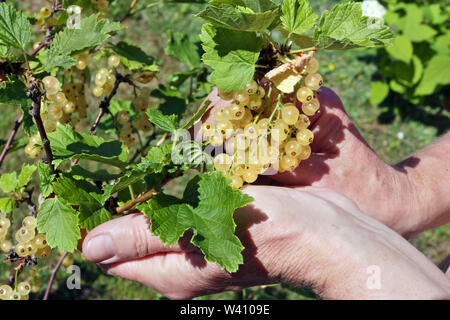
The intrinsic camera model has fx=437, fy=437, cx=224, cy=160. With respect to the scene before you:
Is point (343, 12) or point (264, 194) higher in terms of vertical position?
point (343, 12)

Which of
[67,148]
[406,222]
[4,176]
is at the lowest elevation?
[406,222]

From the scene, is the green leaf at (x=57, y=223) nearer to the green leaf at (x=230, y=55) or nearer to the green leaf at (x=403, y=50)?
the green leaf at (x=230, y=55)

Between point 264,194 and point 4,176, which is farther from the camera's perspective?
point 4,176

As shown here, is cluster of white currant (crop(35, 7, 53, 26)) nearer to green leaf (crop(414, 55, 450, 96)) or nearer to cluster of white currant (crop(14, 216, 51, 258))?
cluster of white currant (crop(14, 216, 51, 258))

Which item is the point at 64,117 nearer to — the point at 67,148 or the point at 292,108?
the point at 67,148

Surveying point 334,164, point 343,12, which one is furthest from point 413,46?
point 343,12

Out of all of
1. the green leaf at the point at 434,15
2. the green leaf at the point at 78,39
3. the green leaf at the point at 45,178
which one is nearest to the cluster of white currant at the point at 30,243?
the green leaf at the point at 45,178
